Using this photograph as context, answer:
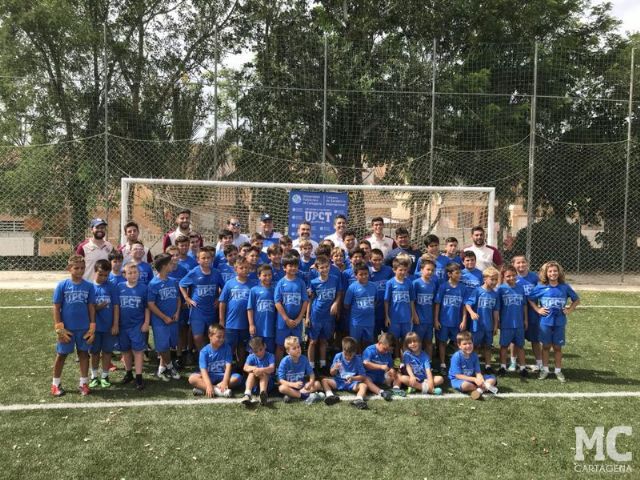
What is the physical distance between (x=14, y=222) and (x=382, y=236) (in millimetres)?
11891

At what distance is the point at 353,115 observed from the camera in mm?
12609

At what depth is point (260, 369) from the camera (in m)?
4.71

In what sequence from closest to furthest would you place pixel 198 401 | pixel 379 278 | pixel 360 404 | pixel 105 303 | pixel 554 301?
1. pixel 360 404
2. pixel 198 401
3. pixel 105 303
4. pixel 554 301
5. pixel 379 278

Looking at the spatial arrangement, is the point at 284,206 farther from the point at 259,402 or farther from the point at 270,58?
the point at 259,402

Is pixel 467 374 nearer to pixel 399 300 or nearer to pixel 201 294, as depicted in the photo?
pixel 399 300

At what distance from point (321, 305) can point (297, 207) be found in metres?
4.59

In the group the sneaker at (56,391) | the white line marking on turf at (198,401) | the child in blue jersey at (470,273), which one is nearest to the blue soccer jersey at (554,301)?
the child in blue jersey at (470,273)

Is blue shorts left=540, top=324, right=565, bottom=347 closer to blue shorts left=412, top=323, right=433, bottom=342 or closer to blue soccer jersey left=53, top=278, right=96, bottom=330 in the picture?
blue shorts left=412, top=323, right=433, bottom=342

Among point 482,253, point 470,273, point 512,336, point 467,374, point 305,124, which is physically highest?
point 305,124

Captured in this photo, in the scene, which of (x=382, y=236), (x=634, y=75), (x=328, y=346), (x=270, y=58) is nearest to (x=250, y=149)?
(x=270, y=58)

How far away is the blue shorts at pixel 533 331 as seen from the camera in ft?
18.3

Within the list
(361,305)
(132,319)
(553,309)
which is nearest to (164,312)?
(132,319)

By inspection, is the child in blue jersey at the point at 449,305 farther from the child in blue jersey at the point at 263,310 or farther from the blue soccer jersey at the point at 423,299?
the child in blue jersey at the point at 263,310

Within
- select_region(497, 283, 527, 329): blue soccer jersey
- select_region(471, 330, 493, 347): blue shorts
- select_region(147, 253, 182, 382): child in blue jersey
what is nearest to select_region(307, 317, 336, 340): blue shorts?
select_region(147, 253, 182, 382): child in blue jersey
